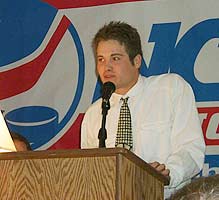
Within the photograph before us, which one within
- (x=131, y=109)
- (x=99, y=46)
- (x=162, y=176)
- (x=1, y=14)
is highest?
(x=1, y=14)

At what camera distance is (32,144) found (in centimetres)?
351

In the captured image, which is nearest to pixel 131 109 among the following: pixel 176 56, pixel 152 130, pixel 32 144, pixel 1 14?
pixel 152 130

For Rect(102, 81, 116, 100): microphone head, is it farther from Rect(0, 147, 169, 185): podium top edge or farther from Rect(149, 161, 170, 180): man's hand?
Rect(0, 147, 169, 185): podium top edge

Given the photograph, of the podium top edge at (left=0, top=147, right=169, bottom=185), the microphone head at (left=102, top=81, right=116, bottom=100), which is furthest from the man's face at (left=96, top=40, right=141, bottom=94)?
the podium top edge at (left=0, top=147, right=169, bottom=185)

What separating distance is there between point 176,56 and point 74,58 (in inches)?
21.2

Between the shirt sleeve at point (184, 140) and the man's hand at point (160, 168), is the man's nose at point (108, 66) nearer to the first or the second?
the shirt sleeve at point (184, 140)

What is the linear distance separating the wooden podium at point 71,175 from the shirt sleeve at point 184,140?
0.58m

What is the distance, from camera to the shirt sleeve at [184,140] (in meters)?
2.37

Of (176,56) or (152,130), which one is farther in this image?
(176,56)

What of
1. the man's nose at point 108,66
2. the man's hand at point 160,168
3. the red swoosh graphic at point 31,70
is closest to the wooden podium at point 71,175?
the man's hand at point 160,168

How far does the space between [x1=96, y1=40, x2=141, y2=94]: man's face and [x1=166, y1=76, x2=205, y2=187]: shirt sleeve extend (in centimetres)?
19

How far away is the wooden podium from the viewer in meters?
1.66

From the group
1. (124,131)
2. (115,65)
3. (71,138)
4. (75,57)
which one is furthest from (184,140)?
(75,57)

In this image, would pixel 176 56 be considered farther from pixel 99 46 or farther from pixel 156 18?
pixel 99 46
